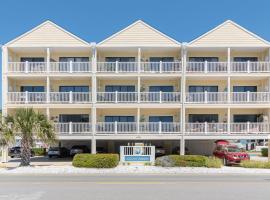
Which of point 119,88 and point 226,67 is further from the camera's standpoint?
point 119,88

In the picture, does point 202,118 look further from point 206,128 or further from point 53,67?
point 53,67

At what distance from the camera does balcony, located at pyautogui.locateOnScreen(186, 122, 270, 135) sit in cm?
2983

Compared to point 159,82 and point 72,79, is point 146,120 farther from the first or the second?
point 72,79

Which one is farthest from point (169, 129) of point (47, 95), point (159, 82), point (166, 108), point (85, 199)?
point (85, 199)

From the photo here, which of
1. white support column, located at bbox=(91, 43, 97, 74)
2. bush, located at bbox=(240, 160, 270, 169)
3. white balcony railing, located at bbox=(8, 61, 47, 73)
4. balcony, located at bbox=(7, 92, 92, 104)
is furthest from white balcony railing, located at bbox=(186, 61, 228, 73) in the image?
white balcony railing, located at bbox=(8, 61, 47, 73)

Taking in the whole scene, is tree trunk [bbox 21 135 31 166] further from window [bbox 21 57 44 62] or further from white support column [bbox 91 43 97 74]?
window [bbox 21 57 44 62]

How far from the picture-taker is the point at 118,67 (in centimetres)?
3144

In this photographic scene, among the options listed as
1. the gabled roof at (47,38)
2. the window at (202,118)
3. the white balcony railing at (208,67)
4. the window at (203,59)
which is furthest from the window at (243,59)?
the gabled roof at (47,38)

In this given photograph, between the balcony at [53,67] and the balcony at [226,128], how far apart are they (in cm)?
1091

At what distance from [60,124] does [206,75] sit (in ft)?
45.5

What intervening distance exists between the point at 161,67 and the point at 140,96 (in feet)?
10.7

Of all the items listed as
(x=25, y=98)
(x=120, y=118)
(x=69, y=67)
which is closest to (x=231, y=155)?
(x=120, y=118)

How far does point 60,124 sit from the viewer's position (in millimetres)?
30109

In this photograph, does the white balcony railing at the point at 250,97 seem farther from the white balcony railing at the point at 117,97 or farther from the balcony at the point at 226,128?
the white balcony railing at the point at 117,97
